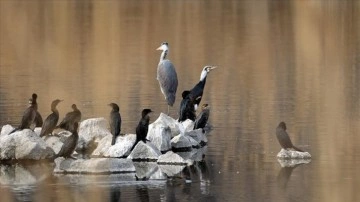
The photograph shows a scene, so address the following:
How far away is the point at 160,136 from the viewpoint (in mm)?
23203

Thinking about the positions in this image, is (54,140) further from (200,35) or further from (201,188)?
(200,35)

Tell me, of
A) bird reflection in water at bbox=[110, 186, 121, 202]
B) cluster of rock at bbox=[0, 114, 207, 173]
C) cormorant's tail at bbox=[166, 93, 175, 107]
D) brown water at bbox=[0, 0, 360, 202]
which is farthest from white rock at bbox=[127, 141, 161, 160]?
cormorant's tail at bbox=[166, 93, 175, 107]

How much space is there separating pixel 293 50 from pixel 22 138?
85.8ft

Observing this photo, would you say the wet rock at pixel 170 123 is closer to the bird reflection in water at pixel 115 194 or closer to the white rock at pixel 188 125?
the white rock at pixel 188 125

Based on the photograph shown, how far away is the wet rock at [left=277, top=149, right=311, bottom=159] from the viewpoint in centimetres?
2253

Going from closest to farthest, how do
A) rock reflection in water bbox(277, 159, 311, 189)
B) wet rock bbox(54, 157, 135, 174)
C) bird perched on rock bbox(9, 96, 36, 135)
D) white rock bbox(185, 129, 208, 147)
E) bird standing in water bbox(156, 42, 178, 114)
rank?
1. rock reflection in water bbox(277, 159, 311, 189)
2. wet rock bbox(54, 157, 135, 174)
3. bird perched on rock bbox(9, 96, 36, 135)
4. white rock bbox(185, 129, 208, 147)
5. bird standing in water bbox(156, 42, 178, 114)

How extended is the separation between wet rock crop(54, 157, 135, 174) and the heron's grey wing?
225 inches

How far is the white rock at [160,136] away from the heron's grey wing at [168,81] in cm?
356

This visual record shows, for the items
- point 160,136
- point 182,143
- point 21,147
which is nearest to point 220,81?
point 182,143

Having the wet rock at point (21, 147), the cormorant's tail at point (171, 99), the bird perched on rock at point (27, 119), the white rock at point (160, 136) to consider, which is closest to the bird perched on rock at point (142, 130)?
the white rock at point (160, 136)

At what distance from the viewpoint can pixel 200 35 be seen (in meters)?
56.2

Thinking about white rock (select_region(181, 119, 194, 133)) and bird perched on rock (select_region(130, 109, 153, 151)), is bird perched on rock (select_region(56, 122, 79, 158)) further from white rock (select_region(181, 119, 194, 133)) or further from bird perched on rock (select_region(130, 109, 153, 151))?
white rock (select_region(181, 119, 194, 133))

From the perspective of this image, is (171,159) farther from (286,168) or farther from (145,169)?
(286,168)

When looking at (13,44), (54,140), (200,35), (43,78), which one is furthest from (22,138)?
(200,35)
